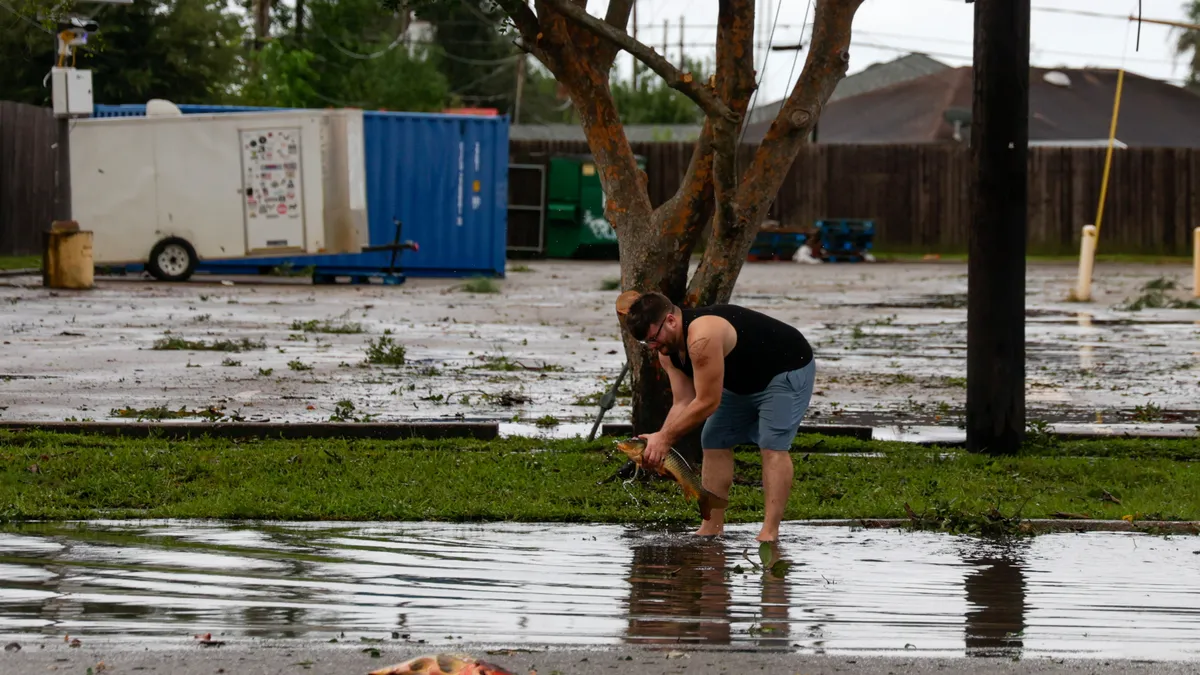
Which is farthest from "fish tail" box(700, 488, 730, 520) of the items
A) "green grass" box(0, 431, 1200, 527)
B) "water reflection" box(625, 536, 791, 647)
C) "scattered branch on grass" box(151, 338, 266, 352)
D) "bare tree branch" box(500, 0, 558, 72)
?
"scattered branch on grass" box(151, 338, 266, 352)

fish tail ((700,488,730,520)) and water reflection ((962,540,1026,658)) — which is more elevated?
fish tail ((700,488,730,520))

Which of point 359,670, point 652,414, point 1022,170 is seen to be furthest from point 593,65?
point 359,670

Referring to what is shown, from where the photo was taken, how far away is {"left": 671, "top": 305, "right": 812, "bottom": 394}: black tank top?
7250 mm

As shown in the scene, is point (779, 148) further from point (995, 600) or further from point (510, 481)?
point (995, 600)

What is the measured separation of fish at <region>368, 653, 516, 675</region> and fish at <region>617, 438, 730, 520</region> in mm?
2521

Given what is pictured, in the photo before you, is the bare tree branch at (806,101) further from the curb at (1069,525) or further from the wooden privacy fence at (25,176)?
the wooden privacy fence at (25,176)

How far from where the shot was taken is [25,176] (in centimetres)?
3062

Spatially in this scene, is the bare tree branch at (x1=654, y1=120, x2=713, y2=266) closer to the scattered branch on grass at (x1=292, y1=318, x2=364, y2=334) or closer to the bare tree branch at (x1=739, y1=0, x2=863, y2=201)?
the bare tree branch at (x1=739, y1=0, x2=863, y2=201)

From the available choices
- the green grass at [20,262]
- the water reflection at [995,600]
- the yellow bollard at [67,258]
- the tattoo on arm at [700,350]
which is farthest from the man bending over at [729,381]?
the green grass at [20,262]

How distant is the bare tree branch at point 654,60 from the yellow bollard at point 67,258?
16.8m

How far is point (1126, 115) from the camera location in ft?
162

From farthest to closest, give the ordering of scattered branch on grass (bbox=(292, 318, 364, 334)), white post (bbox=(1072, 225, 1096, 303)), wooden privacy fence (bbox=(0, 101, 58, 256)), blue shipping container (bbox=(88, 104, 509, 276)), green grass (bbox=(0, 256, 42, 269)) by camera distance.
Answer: wooden privacy fence (bbox=(0, 101, 58, 256))
blue shipping container (bbox=(88, 104, 509, 276))
green grass (bbox=(0, 256, 42, 269))
white post (bbox=(1072, 225, 1096, 303))
scattered branch on grass (bbox=(292, 318, 364, 334))

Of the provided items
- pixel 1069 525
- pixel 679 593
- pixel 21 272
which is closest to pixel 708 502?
pixel 679 593

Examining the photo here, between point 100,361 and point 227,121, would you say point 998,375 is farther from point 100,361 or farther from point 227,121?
point 227,121
